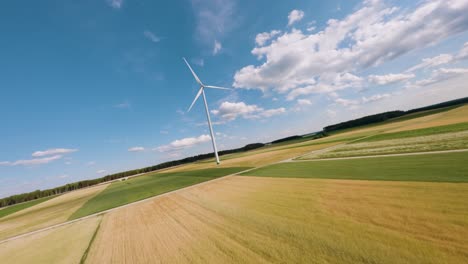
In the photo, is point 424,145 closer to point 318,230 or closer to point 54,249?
point 318,230

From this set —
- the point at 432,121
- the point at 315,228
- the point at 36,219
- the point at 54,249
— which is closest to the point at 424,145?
the point at 315,228

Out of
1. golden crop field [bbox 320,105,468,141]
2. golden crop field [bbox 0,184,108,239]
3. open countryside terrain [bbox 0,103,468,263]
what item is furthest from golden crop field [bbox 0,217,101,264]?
golden crop field [bbox 320,105,468,141]

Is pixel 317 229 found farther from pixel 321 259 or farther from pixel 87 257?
pixel 87 257

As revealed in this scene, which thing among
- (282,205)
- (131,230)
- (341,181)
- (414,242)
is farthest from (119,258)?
(341,181)

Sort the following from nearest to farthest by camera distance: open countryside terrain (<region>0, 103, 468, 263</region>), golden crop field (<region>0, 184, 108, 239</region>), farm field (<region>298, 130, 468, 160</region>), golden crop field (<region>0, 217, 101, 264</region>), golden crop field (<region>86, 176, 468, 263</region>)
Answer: golden crop field (<region>86, 176, 468, 263</region>) → open countryside terrain (<region>0, 103, 468, 263</region>) → golden crop field (<region>0, 217, 101, 264</region>) → farm field (<region>298, 130, 468, 160</region>) → golden crop field (<region>0, 184, 108, 239</region>)

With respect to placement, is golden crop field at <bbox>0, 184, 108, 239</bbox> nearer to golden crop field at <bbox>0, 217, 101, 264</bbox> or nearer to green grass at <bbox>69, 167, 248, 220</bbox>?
green grass at <bbox>69, 167, 248, 220</bbox>

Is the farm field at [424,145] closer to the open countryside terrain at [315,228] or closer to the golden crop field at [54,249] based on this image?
the open countryside terrain at [315,228]

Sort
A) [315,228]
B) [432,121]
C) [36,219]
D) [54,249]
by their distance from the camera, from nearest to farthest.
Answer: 1. [315,228]
2. [54,249]
3. [36,219]
4. [432,121]
